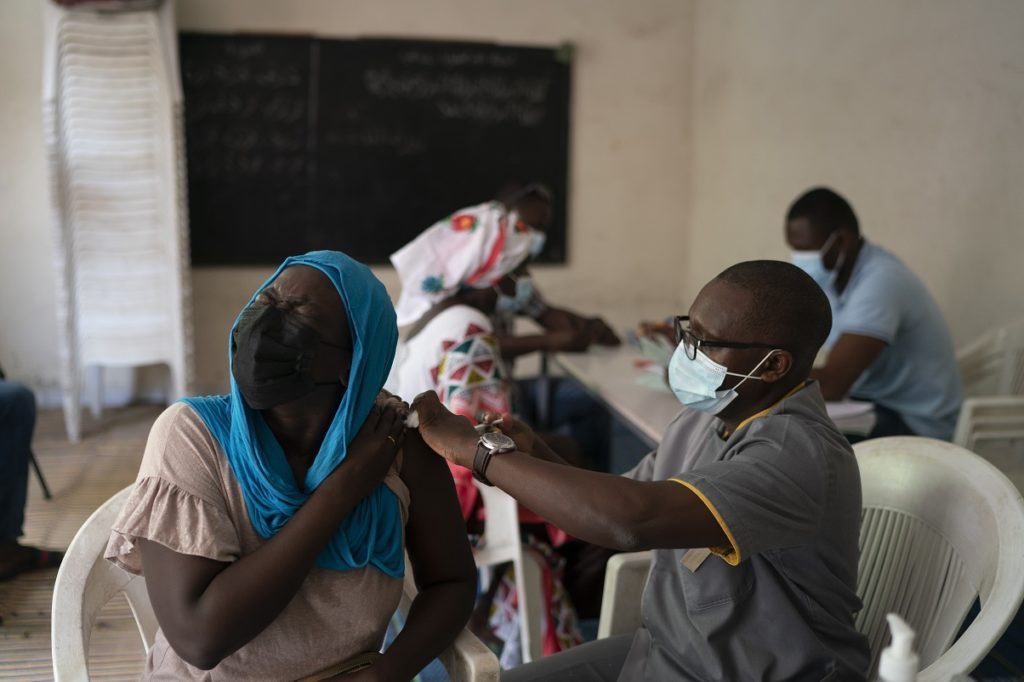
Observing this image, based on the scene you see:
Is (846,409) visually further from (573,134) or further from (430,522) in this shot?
(573,134)

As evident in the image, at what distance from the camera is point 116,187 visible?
4441 millimetres

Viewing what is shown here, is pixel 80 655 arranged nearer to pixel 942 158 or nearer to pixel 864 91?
pixel 942 158

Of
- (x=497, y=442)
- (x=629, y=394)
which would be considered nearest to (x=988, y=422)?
(x=629, y=394)

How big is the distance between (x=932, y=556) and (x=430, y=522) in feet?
3.00

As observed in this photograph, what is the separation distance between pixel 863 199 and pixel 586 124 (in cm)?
210

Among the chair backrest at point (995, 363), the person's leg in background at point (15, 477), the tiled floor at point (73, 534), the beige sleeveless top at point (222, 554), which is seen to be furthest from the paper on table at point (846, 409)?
the person's leg in background at point (15, 477)

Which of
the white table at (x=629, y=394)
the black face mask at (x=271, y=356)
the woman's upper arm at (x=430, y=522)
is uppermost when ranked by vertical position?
the black face mask at (x=271, y=356)

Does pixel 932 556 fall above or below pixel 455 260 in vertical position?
below

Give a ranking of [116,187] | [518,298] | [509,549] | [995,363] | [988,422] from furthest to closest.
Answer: [116,187], [518,298], [995,363], [988,422], [509,549]

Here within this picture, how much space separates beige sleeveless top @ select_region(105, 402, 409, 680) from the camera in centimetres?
117

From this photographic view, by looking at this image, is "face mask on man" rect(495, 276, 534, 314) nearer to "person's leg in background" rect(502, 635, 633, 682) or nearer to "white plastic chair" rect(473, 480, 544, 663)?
"white plastic chair" rect(473, 480, 544, 663)

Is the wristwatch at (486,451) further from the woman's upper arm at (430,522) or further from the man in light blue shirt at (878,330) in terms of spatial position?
the man in light blue shirt at (878,330)

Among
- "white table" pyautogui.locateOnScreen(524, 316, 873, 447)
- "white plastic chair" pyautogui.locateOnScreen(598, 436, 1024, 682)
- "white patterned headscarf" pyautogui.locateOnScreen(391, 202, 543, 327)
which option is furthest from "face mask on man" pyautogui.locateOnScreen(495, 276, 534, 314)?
"white plastic chair" pyautogui.locateOnScreen(598, 436, 1024, 682)

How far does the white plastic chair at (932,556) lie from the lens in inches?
51.5
